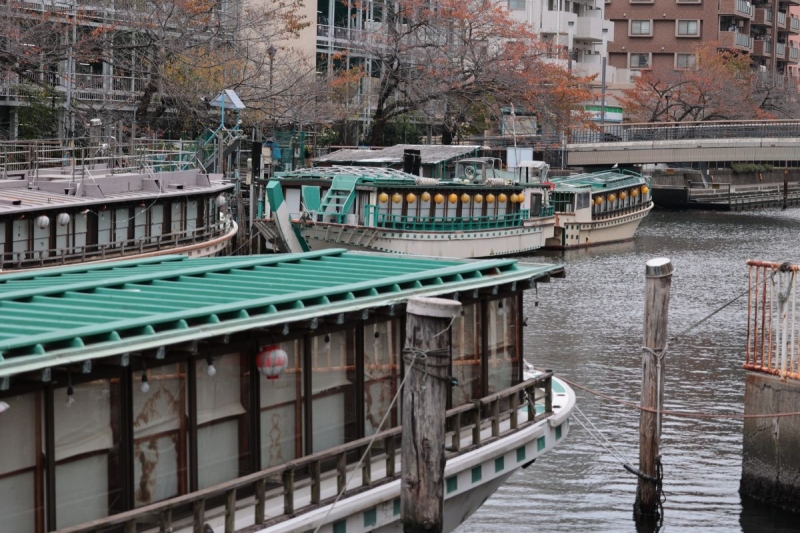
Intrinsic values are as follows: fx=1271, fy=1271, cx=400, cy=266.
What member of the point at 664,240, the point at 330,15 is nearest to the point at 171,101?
the point at 330,15

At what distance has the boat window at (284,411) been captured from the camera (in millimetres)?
10859

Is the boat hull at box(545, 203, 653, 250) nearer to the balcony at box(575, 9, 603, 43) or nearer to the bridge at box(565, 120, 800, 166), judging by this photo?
the bridge at box(565, 120, 800, 166)

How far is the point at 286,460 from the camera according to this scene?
437 inches

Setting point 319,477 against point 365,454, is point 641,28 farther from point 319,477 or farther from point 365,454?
point 319,477

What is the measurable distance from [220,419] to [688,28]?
101007 mm

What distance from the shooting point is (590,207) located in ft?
177

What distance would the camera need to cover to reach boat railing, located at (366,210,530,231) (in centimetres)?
4269

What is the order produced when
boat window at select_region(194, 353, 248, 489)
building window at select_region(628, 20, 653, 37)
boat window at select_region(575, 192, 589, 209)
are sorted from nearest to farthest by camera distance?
boat window at select_region(194, 353, 248, 489)
boat window at select_region(575, 192, 589, 209)
building window at select_region(628, 20, 653, 37)

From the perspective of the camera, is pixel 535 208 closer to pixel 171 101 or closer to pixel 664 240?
pixel 664 240

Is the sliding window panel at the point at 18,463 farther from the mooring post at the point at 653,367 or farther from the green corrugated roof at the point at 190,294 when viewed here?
the mooring post at the point at 653,367

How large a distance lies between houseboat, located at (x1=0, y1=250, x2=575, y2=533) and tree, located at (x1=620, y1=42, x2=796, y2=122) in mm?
74274

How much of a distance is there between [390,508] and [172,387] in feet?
8.67

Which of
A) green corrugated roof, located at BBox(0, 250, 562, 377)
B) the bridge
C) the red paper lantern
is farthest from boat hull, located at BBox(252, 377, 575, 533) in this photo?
the bridge

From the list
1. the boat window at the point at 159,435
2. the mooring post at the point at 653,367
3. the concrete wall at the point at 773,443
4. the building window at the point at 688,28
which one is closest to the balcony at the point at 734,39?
the building window at the point at 688,28
